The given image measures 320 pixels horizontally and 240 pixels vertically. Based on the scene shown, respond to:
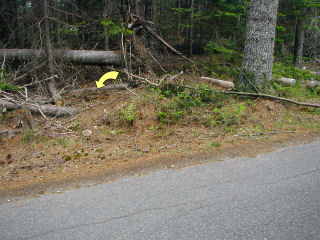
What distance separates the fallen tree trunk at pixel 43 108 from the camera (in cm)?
627

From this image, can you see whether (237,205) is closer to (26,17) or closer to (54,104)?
(54,104)

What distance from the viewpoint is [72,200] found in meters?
3.18

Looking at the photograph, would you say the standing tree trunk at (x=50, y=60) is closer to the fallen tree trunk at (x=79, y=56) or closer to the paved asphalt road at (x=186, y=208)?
the fallen tree trunk at (x=79, y=56)

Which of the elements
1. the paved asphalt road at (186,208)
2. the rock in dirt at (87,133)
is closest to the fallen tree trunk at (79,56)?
the rock in dirt at (87,133)

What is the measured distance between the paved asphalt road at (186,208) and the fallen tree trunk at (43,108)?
12.2 feet

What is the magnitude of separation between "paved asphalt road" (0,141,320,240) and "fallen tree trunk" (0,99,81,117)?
372 cm

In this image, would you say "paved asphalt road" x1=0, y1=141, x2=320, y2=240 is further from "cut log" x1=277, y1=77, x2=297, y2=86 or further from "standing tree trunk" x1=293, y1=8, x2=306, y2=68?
"standing tree trunk" x1=293, y1=8, x2=306, y2=68

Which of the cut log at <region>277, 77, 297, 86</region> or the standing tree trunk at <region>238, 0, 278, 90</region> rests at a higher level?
the standing tree trunk at <region>238, 0, 278, 90</region>

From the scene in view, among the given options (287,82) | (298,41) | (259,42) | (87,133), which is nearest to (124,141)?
(87,133)

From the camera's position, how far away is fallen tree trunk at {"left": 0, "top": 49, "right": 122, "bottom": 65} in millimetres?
8475

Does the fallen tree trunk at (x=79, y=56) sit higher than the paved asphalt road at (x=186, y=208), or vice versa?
the fallen tree trunk at (x=79, y=56)

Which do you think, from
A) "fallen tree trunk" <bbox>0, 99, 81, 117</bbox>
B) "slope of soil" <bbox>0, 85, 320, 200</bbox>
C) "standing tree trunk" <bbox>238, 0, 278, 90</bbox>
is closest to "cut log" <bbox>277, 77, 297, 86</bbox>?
"standing tree trunk" <bbox>238, 0, 278, 90</bbox>

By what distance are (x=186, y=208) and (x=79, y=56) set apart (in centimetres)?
754

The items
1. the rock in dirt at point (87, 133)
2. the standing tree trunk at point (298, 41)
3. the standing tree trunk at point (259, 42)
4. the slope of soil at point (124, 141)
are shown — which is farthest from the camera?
the standing tree trunk at point (298, 41)
